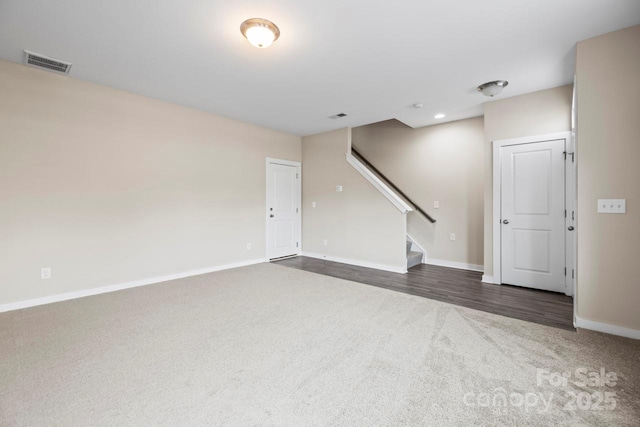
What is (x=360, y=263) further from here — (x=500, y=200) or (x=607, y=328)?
(x=607, y=328)

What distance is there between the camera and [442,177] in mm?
5215

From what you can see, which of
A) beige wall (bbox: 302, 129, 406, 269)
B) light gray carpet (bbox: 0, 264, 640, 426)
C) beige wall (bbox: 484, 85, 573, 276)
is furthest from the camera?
beige wall (bbox: 302, 129, 406, 269)

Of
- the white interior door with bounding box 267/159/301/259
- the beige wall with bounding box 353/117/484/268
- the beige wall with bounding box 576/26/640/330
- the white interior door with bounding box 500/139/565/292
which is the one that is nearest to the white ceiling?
the beige wall with bounding box 576/26/640/330

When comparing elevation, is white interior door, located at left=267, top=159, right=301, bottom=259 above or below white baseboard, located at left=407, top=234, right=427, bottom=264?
above

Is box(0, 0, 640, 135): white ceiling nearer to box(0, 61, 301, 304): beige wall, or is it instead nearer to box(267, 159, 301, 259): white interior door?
box(0, 61, 301, 304): beige wall

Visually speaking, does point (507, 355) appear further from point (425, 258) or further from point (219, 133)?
point (219, 133)

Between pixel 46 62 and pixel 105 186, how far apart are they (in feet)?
4.70

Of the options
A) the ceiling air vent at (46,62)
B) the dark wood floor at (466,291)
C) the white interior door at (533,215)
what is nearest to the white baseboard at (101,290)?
the dark wood floor at (466,291)

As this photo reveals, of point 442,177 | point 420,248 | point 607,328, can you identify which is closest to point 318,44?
point 442,177

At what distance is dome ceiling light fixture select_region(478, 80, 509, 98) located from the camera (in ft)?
11.1

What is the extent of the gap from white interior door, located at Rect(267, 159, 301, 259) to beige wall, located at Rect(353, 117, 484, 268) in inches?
79.4

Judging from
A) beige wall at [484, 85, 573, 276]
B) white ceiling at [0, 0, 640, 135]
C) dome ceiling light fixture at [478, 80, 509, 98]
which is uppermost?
white ceiling at [0, 0, 640, 135]

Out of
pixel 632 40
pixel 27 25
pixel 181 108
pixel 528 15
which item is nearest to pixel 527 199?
pixel 632 40

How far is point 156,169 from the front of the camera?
13.2 feet
